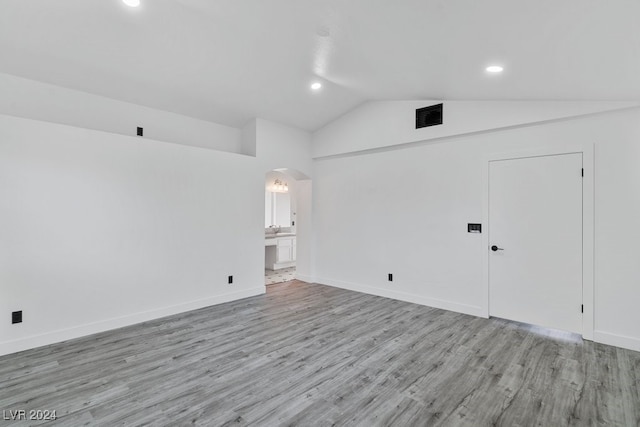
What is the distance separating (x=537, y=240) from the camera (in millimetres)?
3729

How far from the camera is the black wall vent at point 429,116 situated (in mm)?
4414

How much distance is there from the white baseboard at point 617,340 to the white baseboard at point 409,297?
1165mm

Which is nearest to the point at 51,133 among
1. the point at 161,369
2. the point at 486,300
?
the point at 161,369

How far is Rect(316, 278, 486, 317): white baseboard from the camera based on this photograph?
4238 millimetres

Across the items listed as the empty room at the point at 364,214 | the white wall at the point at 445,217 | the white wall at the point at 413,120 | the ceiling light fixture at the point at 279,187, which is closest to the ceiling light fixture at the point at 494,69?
the empty room at the point at 364,214

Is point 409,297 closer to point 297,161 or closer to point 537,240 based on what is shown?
point 537,240

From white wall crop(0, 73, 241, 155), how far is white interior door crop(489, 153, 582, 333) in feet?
14.9

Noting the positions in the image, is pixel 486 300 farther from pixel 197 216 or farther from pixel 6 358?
pixel 6 358

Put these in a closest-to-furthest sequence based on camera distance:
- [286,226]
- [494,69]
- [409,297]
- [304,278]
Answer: [494,69] < [409,297] < [304,278] < [286,226]

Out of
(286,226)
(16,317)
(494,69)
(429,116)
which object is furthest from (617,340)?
(286,226)

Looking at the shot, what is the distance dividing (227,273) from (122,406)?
2.69 metres

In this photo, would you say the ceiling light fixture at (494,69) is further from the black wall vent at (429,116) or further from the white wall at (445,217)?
the black wall vent at (429,116)

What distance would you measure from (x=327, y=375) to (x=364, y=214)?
10.5ft

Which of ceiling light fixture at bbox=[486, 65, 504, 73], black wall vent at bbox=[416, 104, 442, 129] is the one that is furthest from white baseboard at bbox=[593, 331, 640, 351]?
black wall vent at bbox=[416, 104, 442, 129]
